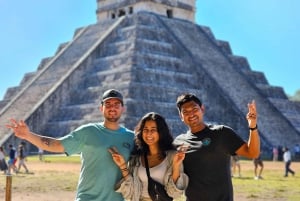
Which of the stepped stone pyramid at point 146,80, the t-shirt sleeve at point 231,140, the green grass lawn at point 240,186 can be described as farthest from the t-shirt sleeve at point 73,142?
the stepped stone pyramid at point 146,80

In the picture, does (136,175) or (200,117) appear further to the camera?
(200,117)

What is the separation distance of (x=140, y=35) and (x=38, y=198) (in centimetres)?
2176

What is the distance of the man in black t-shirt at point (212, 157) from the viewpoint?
4645 millimetres

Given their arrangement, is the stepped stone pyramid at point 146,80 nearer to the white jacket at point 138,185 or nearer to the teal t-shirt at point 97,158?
the teal t-shirt at point 97,158

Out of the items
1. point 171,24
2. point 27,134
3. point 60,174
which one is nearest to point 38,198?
point 60,174

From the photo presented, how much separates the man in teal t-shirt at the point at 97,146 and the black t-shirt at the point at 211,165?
1.85 ft

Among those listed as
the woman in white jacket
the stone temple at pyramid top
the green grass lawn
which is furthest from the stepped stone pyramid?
the woman in white jacket

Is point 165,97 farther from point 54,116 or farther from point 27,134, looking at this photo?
point 27,134

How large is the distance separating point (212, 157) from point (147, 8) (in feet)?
102

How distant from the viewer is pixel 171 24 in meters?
35.1

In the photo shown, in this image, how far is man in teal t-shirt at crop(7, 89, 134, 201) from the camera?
4598 mm

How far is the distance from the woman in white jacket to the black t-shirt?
10cm

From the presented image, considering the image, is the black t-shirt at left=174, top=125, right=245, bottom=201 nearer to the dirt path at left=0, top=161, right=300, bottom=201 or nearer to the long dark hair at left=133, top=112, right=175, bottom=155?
the long dark hair at left=133, top=112, right=175, bottom=155

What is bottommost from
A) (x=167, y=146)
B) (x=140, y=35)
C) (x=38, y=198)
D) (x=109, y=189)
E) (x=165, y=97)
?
(x=38, y=198)
